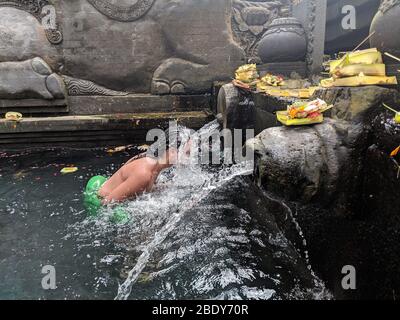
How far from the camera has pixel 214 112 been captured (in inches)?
291

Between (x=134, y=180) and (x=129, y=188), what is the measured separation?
0.35ft

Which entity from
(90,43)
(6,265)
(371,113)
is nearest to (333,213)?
(371,113)

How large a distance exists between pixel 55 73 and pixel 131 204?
5.24m

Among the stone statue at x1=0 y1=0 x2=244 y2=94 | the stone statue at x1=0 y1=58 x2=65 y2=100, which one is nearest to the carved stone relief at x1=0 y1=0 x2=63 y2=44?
the stone statue at x1=0 y1=0 x2=244 y2=94

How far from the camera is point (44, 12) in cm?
725

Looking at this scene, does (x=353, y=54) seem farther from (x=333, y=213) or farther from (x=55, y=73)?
(x=55, y=73)

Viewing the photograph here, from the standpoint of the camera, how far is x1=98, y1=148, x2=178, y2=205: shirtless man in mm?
3666

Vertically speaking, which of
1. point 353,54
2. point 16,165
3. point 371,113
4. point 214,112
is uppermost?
point 353,54

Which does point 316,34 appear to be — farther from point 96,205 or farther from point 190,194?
point 96,205

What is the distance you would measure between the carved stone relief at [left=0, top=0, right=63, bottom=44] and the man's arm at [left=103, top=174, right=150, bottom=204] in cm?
533
